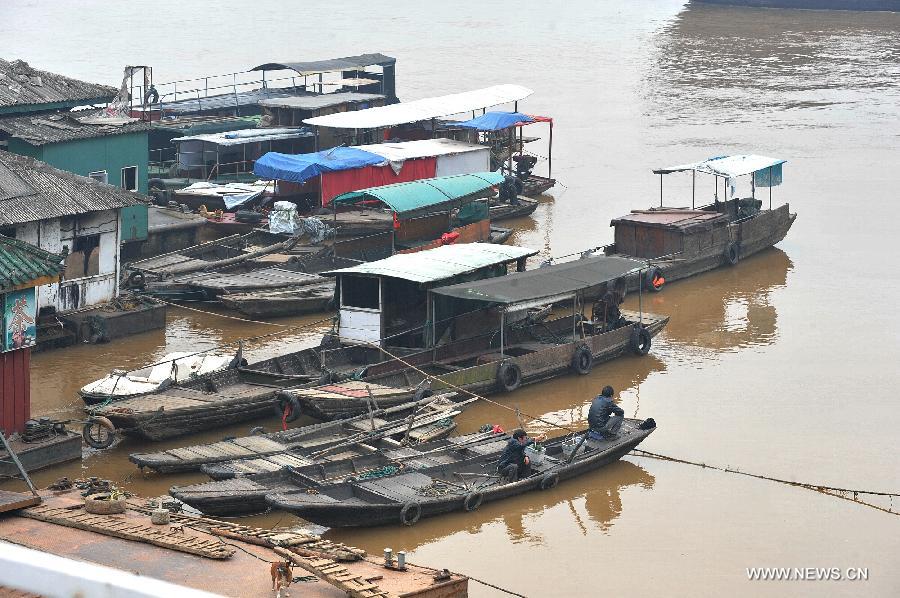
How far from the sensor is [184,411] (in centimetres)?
1653

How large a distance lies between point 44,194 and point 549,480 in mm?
10452

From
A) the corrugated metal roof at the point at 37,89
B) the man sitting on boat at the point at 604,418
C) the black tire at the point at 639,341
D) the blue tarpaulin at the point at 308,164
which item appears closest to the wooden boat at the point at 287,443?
the man sitting on boat at the point at 604,418

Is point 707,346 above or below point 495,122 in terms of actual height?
below

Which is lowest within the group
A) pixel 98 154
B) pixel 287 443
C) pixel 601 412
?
pixel 287 443

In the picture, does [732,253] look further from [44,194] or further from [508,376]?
[44,194]

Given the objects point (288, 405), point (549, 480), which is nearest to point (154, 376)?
point (288, 405)

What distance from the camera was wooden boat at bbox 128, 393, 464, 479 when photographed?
1495cm

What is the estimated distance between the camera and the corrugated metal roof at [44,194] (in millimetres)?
20695

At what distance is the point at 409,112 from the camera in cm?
3334

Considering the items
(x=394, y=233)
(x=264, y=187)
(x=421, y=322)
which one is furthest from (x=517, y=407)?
(x=264, y=187)

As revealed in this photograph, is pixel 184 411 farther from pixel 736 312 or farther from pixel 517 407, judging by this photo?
pixel 736 312

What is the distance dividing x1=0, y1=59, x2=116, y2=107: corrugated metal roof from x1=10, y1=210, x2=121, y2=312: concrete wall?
235 inches

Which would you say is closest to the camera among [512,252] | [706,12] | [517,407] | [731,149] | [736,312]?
[517,407]

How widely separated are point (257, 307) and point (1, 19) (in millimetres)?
73977
